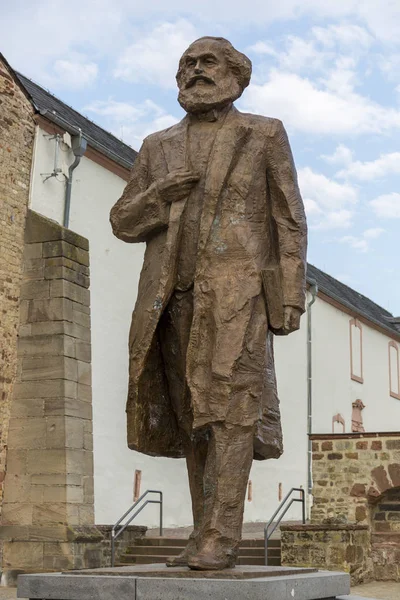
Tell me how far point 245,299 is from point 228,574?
1.27 meters

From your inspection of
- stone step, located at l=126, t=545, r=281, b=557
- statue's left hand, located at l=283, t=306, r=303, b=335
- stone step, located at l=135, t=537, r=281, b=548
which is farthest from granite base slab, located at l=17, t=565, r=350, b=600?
stone step, located at l=135, t=537, r=281, b=548

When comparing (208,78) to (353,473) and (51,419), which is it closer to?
(51,419)

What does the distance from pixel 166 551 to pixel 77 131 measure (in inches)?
275

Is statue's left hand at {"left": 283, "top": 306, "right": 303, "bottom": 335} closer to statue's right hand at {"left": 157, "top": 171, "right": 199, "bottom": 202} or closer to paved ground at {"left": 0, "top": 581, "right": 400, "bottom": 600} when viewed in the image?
statue's right hand at {"left": 157, "top": 171, "right": 199, "bottom": 202}

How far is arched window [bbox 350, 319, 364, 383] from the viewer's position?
1184 inches

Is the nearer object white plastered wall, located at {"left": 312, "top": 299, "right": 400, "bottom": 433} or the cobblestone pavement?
the cobblestone pavement

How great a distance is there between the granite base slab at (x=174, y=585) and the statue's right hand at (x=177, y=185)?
176 centimetres

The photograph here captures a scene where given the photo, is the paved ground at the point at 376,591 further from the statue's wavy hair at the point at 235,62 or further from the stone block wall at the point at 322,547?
the statue's wavy hair at the point at 235,62

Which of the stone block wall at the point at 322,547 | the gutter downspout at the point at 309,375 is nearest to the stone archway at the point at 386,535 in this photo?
the stone block wall at the point at 322,547

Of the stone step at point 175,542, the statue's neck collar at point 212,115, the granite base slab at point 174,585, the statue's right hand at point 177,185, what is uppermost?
the statue's neck collar at point 212,115

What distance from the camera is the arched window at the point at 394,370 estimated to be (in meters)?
33.0

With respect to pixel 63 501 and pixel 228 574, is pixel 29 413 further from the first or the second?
pixel 228 574

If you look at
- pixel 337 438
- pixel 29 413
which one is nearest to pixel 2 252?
pixel 29 413

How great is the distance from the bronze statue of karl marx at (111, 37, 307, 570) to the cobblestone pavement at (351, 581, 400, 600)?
27.7 feet
